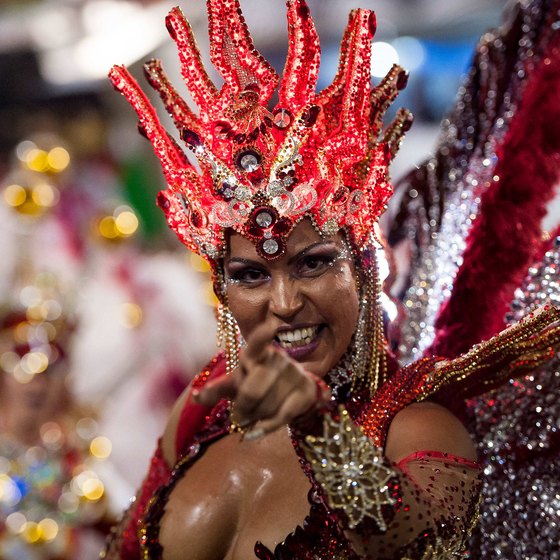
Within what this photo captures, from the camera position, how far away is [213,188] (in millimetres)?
1951

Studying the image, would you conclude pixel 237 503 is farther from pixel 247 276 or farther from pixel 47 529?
pixel 47 529

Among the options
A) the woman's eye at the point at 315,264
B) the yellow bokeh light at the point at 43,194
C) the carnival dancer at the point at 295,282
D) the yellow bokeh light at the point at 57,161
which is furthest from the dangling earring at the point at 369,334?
the yellow bokeh light at the point at 57,161

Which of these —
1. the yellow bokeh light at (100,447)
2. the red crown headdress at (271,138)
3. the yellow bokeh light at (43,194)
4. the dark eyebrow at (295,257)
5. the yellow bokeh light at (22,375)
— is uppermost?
the yellow bokeh light at (43,194)

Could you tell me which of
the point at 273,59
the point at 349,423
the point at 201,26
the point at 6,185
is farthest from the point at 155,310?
the point at 349,423

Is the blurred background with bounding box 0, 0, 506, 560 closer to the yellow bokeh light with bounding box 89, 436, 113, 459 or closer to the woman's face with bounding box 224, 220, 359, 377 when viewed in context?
the yellow bokeh light with bounding box 89, 436, 113, 459

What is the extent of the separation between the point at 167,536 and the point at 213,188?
638mm

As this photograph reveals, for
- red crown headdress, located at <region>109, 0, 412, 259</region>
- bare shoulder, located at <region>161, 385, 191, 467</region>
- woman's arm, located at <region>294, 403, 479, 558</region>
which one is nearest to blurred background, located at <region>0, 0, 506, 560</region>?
red crown headdress, located at <region>109, 0, 412, 259</region>

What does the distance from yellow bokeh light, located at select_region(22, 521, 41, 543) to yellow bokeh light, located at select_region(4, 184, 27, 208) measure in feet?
5.73

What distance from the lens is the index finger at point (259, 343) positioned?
1457mm

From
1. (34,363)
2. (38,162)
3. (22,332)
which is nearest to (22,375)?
(34,363)

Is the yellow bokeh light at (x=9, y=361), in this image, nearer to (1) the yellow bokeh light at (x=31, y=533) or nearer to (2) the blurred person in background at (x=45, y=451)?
(2) the blurred person in background at (x=45, y=451)

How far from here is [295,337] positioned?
188 cm

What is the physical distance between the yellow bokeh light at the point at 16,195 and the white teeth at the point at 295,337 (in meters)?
3.58

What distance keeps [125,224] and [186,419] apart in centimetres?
302
